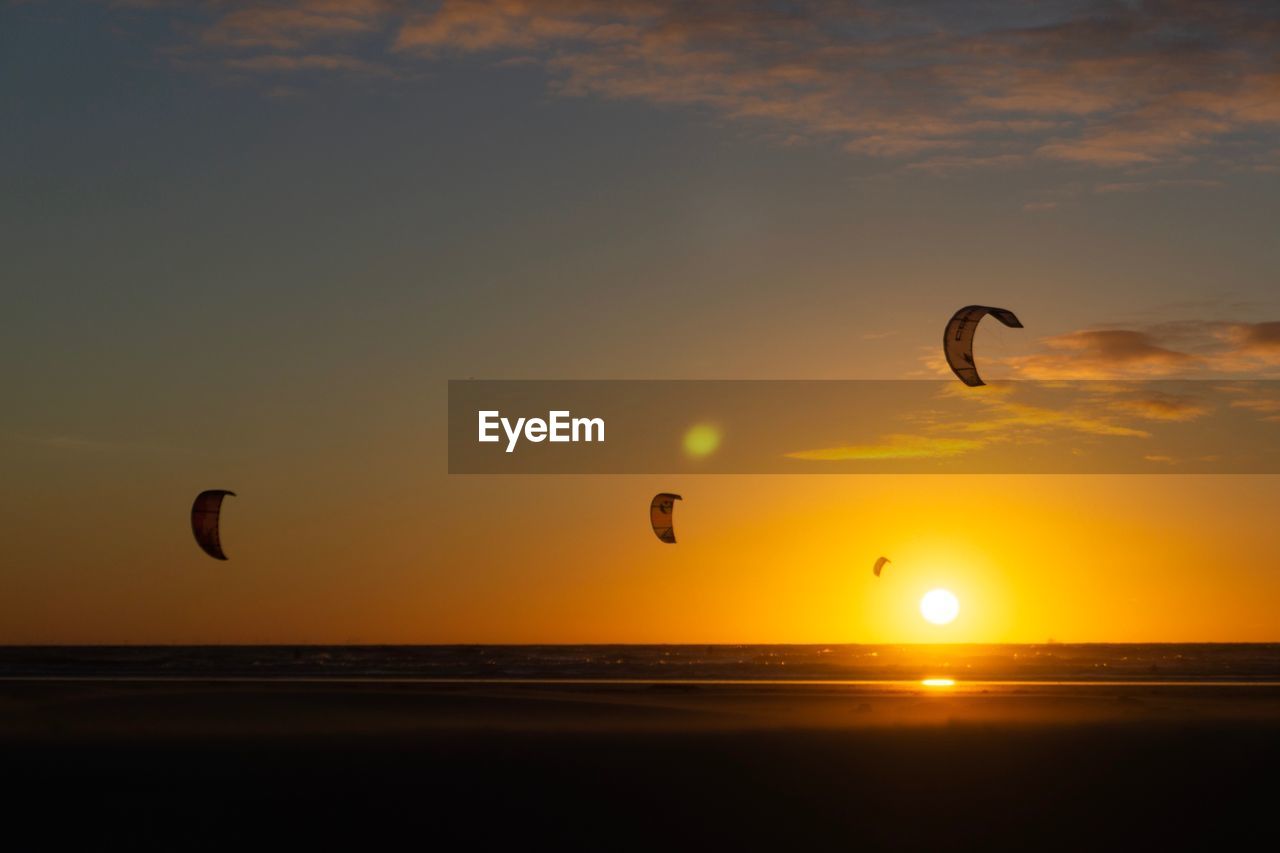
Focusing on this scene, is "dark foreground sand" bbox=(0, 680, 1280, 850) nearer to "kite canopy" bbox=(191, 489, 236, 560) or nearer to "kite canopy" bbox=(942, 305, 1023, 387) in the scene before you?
"kite canopy" bbox=(942, 305, 1023, 387)

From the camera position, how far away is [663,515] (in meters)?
51.2

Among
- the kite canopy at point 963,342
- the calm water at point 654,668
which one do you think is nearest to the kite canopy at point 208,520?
the calm water at point 654,668

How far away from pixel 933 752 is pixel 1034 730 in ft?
11.2

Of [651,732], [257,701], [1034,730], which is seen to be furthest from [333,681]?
[1034,730]

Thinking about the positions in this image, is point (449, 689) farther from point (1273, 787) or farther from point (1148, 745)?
point (1273, 787)

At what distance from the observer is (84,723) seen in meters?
21.8

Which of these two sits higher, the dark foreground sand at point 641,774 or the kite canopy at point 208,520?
the kite canopy at point 208,520

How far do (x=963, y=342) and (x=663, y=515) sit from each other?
19763mm

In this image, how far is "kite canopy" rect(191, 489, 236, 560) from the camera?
4169cm

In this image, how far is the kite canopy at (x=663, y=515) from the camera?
50875 mm

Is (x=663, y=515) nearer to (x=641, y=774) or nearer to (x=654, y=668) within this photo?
(x=654, y=668)

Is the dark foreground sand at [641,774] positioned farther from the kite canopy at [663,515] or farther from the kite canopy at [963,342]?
the kite canopy at [663,515]

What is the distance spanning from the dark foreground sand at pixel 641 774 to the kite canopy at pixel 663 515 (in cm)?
2433

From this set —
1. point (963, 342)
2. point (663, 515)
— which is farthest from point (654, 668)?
point (963, 342)
